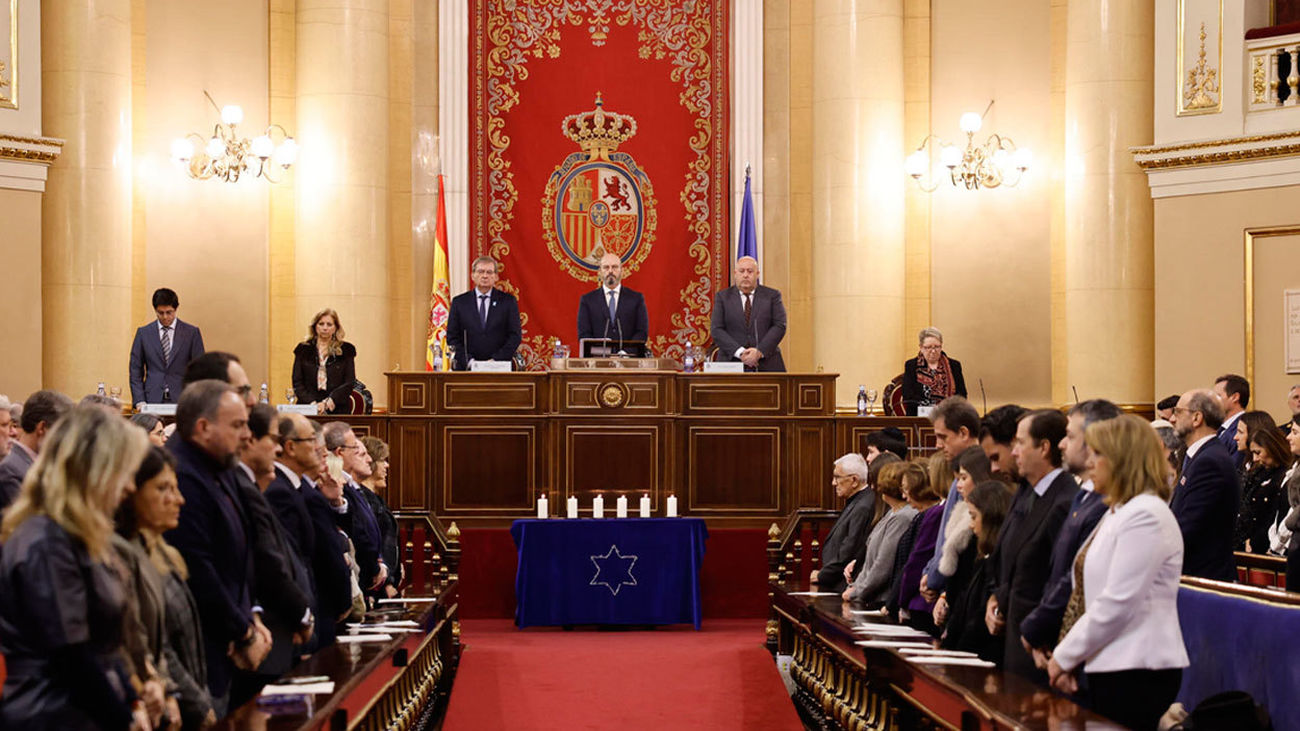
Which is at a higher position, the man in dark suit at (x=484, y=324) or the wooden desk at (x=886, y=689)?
the man in dark suit at (x=484, y=324)

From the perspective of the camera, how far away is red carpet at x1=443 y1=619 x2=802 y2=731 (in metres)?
7.58

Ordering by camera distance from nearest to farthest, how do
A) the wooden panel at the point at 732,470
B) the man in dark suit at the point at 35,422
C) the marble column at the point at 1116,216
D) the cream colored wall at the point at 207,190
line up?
the man in dark suit at the point at 35,422, the wooden panel at the point at 732,470, the marble column at the point at 1116,216, the cream colored wall at the point at 207,190

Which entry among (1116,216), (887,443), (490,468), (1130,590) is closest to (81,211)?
(490,468)

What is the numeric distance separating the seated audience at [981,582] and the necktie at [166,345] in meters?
7.31

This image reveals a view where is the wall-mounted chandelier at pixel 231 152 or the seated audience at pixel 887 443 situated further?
the wall-mounted chandelier at pixel 231 152

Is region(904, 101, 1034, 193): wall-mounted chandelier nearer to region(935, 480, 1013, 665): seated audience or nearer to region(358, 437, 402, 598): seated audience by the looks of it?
region(358, 437, 402, 598): seated audience

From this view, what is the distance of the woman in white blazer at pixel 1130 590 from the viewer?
461cm

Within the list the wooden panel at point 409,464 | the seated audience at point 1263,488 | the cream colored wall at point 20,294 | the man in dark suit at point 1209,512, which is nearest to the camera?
the man in dark suit at point 1209,512

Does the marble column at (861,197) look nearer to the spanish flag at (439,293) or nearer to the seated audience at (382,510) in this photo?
the spanish flag at (439,293)

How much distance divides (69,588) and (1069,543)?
302 centimetres

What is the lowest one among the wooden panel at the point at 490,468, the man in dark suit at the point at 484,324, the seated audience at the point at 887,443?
the wooden panel at the point at 490,468

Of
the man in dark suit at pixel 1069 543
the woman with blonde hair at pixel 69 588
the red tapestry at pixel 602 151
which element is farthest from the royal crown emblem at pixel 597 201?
the woman with blonde hair at pixel 69 588

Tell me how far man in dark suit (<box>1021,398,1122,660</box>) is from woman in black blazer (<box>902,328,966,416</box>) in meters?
6.26

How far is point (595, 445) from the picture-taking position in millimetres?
10914
